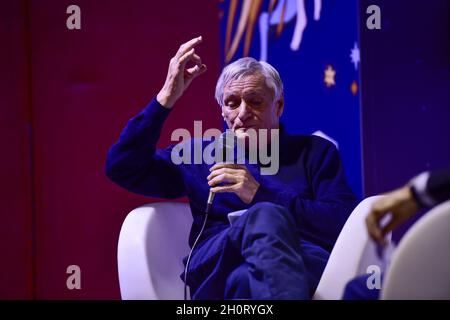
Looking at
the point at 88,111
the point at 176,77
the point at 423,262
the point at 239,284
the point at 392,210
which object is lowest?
the point at 239,284

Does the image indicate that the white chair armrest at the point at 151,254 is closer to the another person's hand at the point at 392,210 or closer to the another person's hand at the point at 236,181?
the another person's hand at the point at 236,181

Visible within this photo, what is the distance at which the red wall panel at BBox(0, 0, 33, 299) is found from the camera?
2287 mm

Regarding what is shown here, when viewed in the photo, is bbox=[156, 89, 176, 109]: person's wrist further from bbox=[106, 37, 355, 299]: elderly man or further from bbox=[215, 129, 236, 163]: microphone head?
bbox=[215, 129, 236, 163]: microphone head

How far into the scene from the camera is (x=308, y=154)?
6.68 feet

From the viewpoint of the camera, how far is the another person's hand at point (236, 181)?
1.90 m

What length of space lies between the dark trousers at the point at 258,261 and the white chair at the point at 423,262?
0.24 m

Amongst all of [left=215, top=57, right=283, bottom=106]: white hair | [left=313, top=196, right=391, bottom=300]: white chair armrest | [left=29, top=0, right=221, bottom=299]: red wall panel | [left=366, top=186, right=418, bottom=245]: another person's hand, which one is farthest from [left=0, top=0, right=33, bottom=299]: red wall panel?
[left=366, top=186, right=418, bottom=245]: another person's hand

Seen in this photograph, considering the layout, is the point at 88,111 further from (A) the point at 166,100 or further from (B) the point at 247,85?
(B) the point at 247,85

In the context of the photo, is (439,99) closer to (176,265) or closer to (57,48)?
(176,265)

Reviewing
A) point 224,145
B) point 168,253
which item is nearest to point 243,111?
point 224,145

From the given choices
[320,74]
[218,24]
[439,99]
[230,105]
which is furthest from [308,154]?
[218,24]

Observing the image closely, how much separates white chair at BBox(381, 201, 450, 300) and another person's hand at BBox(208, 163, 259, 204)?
605 mm

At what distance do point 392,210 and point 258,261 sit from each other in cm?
37

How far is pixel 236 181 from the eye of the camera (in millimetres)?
1901
